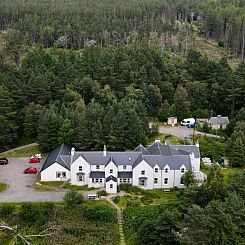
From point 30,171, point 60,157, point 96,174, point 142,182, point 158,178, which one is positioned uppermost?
point 60,157

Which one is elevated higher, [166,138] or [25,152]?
[166,138]

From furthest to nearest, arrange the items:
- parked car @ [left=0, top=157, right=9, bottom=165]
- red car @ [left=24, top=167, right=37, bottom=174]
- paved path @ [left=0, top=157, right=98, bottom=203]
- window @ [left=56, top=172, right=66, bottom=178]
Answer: parked car @ [left=0, top=157, right=9, bottom=165] < red car @ [left=24, top=167, right=37, bottom=174] < window @ [left=56, top=172, right=66, bottom=178] < paved path @ [left=0, top=157, right=98, bottom=203]

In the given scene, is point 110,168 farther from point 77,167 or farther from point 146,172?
point 146,172

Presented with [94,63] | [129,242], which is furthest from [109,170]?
[94,63]

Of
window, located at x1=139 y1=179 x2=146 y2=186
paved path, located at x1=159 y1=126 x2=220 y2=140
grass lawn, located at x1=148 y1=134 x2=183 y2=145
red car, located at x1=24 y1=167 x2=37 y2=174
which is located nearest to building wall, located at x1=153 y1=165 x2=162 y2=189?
window, located at x1=139 y1=179 x2=146 y2=186

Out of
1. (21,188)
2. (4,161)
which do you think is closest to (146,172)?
(21,188)

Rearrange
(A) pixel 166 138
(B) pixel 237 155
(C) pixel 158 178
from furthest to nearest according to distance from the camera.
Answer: (A) pixel 166 138
(B) pixel 237 155
(C) pixel 158 178

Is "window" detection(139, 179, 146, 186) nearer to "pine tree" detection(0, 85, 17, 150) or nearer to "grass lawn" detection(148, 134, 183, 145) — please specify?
"grass lawn" detection(148, 134, 183, 145)
